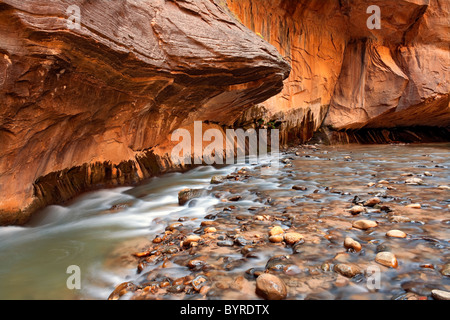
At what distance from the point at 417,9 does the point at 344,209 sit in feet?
43.8

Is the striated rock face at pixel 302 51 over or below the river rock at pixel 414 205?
over

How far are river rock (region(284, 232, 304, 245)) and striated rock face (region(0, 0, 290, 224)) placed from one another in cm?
286

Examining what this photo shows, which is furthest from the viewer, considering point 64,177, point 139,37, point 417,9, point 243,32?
point 417,9

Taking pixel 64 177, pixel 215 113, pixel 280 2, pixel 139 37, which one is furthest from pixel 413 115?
pixel 64 177

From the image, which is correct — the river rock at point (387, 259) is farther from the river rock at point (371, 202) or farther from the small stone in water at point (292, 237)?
the river rock at point (371, 202)

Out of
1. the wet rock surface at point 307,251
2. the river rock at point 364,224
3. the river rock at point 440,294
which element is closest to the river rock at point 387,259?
the wet rock surface at point 307,251

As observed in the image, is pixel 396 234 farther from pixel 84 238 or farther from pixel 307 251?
pixel 84 238

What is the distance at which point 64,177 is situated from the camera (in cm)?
407

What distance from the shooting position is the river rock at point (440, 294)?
1.30 m

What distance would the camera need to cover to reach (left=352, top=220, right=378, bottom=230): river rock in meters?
2.31

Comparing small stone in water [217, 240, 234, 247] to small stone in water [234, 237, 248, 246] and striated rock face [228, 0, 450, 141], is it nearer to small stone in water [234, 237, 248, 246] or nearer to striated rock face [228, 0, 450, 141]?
small stone in water [234, 237, 248, 246]

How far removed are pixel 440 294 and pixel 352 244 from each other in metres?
0.63
